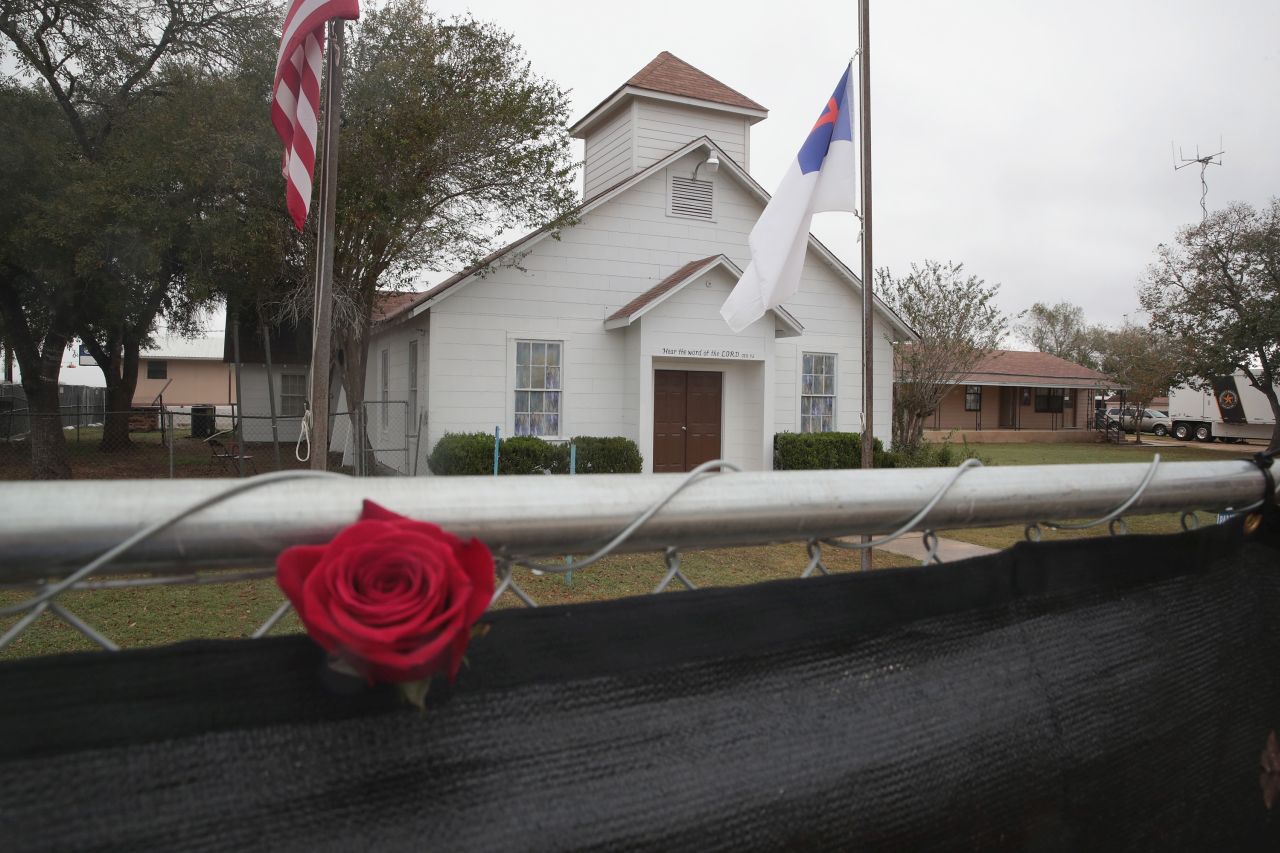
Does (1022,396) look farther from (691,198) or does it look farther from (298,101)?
(298,101)

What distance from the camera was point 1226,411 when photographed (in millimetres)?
40031

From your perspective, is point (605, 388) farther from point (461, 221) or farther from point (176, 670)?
point (176, 670)

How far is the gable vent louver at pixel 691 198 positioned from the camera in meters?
17.9

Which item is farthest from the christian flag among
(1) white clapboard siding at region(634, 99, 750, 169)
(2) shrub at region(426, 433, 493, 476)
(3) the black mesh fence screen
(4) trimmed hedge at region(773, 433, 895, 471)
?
(1) white clapboard siding at region(634, 99, 750, 169)

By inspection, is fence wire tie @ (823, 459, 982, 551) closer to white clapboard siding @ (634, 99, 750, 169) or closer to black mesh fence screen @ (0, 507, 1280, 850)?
black mesh fence screen @ (0, 507, 1280, 850)

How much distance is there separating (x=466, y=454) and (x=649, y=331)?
415cm

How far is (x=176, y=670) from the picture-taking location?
2.69 ft

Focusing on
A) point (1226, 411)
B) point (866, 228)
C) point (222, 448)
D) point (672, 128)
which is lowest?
point (222, 448)

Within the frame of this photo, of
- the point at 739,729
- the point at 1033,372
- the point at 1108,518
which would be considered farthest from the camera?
the point at 1033,372

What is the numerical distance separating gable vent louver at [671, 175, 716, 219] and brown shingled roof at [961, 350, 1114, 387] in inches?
988

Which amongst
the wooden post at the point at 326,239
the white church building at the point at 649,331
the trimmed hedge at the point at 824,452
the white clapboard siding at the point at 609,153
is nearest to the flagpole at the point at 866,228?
the wooden post at the point at 326,239

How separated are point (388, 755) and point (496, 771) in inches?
4.5

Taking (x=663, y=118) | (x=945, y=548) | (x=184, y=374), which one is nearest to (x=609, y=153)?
(x=663, y=118)

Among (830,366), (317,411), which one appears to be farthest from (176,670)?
(830,366)
